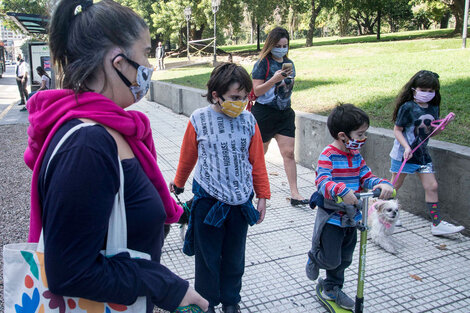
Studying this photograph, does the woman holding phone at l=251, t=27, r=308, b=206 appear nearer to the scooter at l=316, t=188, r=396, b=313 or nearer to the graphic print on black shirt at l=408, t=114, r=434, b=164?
the graphic print on black shirt at l=408, t=114, r=434, b=164

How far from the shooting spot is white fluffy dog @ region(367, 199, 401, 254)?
3885mm

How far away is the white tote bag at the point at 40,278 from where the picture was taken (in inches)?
49.8

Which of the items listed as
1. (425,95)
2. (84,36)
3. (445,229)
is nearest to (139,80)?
(84,36)

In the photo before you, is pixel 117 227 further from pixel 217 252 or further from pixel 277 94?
pixel 277 94

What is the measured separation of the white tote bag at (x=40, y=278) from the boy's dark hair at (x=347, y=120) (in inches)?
78.4

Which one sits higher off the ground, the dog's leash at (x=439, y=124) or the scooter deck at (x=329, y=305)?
the dog's leash at (x=439, y=124)

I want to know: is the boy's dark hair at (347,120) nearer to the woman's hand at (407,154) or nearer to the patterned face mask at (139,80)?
the woman's hand at (407,154)

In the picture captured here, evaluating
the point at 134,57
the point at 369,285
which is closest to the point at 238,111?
the point at 134,57

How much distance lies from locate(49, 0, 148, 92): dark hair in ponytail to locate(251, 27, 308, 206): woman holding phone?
325cm

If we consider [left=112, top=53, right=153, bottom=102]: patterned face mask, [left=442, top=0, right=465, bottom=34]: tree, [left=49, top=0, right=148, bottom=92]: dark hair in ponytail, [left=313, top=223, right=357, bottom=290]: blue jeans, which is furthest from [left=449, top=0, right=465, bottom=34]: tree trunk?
[left=49, top=0, right=148, bottom=92]: dark hair in ponytail

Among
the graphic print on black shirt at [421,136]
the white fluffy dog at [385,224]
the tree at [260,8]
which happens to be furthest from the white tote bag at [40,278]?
the tree at [260,8]

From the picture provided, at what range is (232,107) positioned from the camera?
2750 millimetres

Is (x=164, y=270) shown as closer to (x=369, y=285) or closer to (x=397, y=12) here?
(x=369, y=285)

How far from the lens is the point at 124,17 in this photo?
4.51ft
